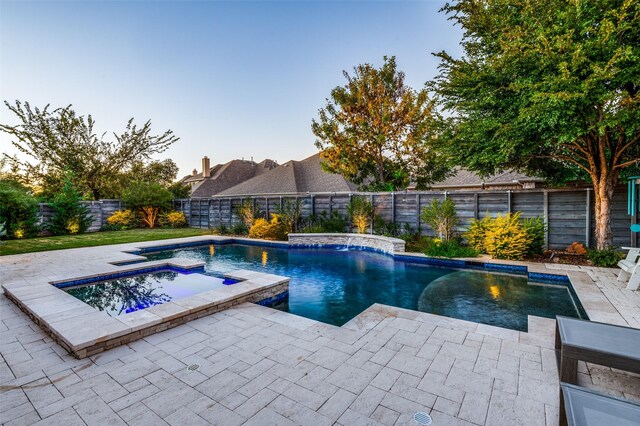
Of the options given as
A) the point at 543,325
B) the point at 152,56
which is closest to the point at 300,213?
the point at 152,56

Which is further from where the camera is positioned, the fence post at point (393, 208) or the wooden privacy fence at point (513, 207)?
the fence post at point (393, 208)

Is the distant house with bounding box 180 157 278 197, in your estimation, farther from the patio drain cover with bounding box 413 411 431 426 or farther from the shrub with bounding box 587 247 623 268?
the patio drain cover with bounding box 413 411 431 426

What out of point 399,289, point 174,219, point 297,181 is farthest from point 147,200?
point 399,289

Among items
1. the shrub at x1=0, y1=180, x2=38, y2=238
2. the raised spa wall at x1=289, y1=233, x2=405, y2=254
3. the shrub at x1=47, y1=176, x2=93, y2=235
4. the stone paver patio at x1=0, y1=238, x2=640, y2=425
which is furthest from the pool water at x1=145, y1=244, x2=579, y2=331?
the shrub at x1=47, y1=176, x2=93, y2=235

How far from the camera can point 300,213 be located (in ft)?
44.5

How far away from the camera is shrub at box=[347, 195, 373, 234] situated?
38.7 ft

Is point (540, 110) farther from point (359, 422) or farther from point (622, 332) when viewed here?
point (359, 422)

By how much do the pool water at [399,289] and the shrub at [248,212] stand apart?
4560 millimetres

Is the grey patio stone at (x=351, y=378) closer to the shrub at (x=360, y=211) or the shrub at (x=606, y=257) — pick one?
the shrub at (x=606, y=257)

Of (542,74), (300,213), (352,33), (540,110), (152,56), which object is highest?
(352,33)

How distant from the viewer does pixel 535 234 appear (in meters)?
8.06

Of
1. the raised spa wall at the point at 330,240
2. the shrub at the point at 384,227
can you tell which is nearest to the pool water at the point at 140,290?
the raised spa wall at the point at 330,240

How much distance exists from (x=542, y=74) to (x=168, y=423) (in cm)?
828

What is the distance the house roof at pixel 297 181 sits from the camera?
18031 mm
